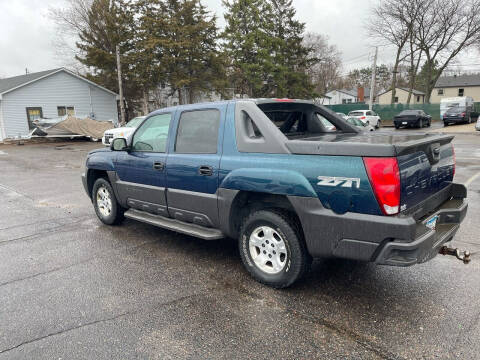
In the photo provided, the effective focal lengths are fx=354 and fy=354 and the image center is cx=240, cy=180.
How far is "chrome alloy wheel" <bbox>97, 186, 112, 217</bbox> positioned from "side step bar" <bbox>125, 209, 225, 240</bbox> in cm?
65

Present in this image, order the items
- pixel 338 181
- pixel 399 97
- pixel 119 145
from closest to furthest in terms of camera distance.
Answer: pixel 338 181, pixel 119 145, pixel 399 97

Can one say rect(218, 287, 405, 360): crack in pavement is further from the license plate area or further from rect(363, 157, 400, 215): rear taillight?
the license plate area

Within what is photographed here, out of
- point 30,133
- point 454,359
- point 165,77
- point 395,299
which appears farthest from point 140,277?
point 165,77

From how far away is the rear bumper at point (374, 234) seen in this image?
2.73m

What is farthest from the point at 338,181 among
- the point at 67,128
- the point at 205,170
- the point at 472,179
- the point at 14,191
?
the point at 67,128

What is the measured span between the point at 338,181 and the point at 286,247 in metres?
0.86

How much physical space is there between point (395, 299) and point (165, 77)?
29022 mm

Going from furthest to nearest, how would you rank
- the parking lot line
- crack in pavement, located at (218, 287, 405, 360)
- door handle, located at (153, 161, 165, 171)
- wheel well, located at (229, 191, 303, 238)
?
the parking lot line, door handle, located at (153, 161, 165, 171), wheel well, located at (229, 191, 303, 238), crack in pavement, located at (218, 287, 405, 360)

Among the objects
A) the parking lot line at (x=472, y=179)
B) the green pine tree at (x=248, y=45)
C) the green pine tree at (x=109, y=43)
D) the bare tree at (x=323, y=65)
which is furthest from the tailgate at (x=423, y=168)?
the bare tree at (x=323, y=65)

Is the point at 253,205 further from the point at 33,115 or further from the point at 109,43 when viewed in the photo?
the point at 109,43

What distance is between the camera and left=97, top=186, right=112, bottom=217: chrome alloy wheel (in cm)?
556

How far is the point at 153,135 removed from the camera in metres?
4.74

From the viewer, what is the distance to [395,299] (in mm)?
3271

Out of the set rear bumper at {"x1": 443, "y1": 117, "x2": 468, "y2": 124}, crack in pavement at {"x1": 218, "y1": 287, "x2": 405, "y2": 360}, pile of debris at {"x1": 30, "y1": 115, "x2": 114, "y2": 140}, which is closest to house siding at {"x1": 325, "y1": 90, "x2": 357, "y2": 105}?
rear bumper at {"x1": 443, "y1": 117, "x2": 468, "y2": 124}
